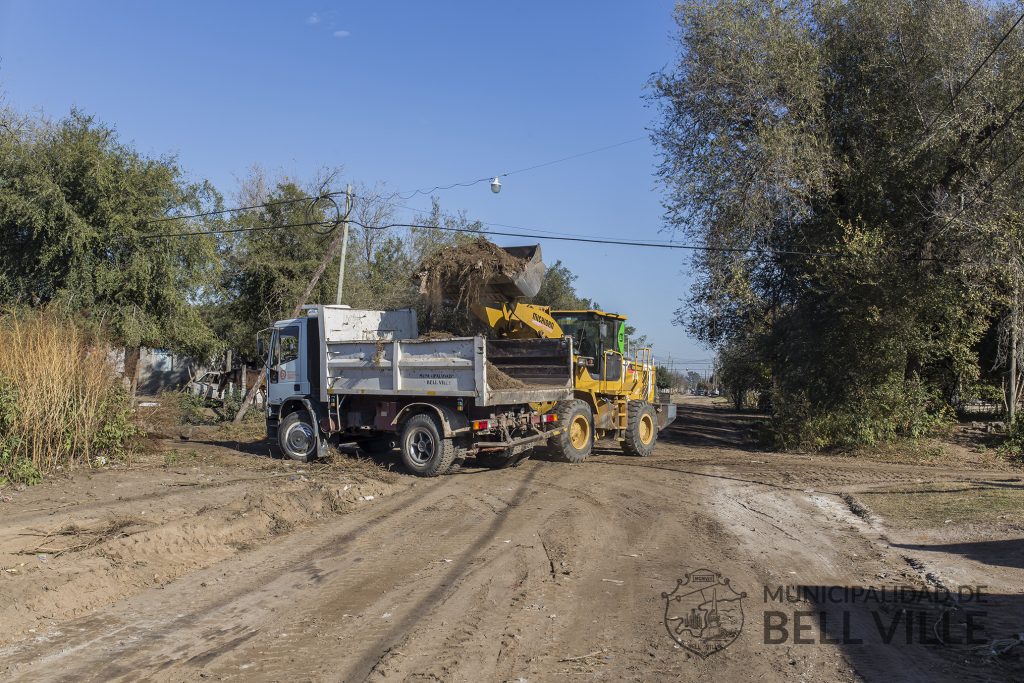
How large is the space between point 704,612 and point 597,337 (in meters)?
10.4

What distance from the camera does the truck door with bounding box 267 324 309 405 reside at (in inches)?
578

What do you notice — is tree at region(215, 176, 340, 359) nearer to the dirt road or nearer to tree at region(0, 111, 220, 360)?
tree at region(0, 111, 220, 360)

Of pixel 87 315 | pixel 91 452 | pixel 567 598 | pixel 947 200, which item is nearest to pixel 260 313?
pixel 87 315

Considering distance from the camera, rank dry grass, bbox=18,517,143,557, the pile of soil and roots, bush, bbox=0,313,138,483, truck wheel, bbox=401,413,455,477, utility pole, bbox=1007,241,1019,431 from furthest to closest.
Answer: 1. utility pole, bbox=1007,241,1019,431
2. the pile of soil and roots
3. truck wheel, bbox=401,413,455,477
4. bush, bbox=0,313,138,483
5. dry grass, bbox=18,517,143,557

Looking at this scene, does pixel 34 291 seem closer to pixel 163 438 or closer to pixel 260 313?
pixel 163 438

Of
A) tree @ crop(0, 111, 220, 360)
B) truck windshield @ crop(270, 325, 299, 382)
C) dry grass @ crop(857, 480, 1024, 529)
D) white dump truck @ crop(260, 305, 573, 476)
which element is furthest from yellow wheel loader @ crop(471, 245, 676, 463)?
tree @ crop(0, 111, 220, 360)

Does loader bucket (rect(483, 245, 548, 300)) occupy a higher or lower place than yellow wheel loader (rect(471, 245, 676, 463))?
higher

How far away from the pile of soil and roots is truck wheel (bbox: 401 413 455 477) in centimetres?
247

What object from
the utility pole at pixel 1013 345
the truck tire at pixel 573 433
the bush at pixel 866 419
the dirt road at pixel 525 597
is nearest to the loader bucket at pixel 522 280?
the truck tire at pixel 573 433

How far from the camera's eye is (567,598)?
6.24 m

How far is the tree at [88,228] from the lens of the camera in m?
20.0

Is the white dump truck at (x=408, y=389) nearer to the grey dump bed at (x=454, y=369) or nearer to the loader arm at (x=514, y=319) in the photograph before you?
the grey dump bed at (x=454, y=369)

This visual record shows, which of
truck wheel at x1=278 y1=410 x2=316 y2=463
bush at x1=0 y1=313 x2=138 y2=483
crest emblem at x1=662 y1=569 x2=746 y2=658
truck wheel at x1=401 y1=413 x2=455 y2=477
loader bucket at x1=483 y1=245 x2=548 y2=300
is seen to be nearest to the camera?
crest emblem at x1=662 y1=569 x2=746 y2=658

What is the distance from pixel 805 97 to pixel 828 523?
13867mm
